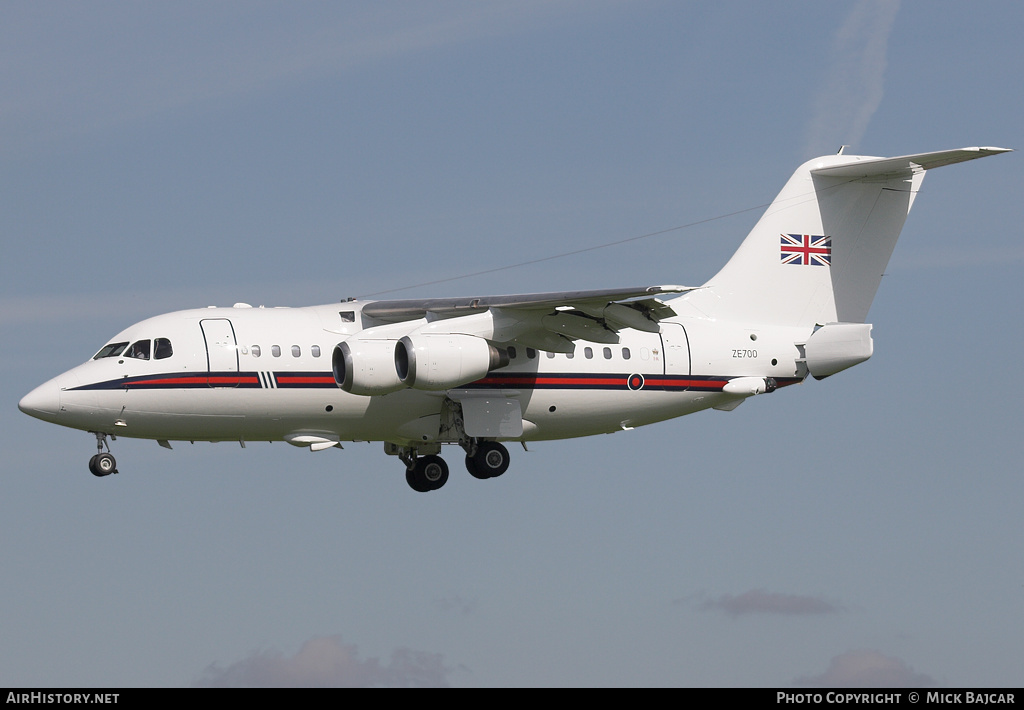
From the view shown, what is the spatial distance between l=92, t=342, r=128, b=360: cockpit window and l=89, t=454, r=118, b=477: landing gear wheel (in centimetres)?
131

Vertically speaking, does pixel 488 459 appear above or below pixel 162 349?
below

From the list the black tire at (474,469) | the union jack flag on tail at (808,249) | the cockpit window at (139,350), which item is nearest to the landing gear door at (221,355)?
the cockpit window at (139,350)

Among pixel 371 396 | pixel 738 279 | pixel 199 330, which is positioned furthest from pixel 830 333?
pixel 199 330

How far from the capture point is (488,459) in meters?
22.0

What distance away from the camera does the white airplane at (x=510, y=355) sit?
20188 millimetres

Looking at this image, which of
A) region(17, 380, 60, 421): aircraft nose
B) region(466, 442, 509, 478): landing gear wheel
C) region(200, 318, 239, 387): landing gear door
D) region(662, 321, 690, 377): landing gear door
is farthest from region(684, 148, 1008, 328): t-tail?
region(17, 380, 60, 421): aircraft nose

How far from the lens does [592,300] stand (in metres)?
19.8

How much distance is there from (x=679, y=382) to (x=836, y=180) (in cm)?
427

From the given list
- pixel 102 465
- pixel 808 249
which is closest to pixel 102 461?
pixel 102 465

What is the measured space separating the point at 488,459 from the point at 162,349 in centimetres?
477

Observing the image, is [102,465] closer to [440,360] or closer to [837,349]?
[440,360]

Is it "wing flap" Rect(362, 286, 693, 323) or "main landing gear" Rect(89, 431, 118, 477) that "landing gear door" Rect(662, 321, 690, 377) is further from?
"main landing gear" Rect(89, 431, 118, 477)

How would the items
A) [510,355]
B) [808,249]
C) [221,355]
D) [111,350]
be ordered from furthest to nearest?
[808,249], [510,355], [111,350], [221,355]
